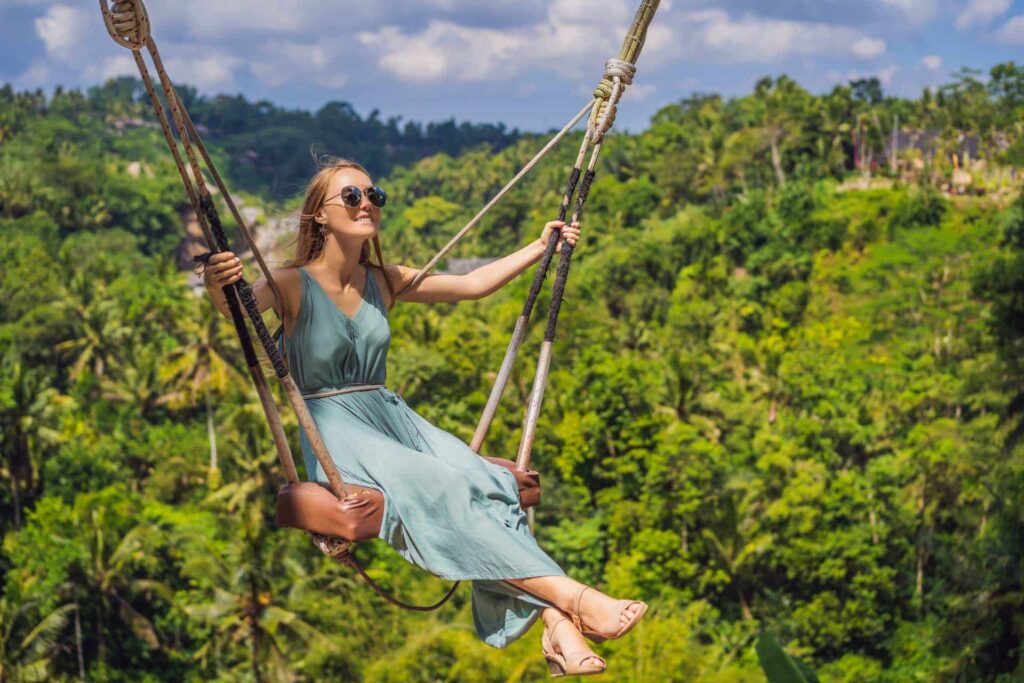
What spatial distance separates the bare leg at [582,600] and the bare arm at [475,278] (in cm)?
115

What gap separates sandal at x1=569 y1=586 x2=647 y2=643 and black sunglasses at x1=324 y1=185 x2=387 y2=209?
138 cm

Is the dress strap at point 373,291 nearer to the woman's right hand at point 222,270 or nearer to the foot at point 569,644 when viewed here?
the woman's right hand at point 222,270

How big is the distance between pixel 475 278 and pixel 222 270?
1.17 meters

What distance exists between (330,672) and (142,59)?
2005cm

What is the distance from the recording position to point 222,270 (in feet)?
11.2

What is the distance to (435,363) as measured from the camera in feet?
93.0

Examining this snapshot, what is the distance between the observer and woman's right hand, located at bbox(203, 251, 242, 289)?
342 centimetres

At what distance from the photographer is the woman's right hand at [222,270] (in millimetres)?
3420

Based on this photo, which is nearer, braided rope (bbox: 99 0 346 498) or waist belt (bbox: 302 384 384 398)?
braided rope (bbox: 99 0 346 498)

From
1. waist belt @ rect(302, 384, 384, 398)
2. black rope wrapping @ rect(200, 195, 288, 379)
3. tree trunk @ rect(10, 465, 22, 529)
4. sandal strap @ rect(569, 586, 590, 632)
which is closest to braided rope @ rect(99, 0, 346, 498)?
black rope wrapping @ rect(200, 195, 288, 379)

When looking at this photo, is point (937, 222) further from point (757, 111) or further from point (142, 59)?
point (142, 59)

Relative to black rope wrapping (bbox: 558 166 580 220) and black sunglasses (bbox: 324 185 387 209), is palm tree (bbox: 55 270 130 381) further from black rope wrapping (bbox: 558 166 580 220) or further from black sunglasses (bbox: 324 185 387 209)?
black sunglasses (bbox: 324 185 387 209)

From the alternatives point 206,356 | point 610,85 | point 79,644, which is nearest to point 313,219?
point 610,85

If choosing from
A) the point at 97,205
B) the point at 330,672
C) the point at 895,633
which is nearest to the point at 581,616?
the point at 330,672
